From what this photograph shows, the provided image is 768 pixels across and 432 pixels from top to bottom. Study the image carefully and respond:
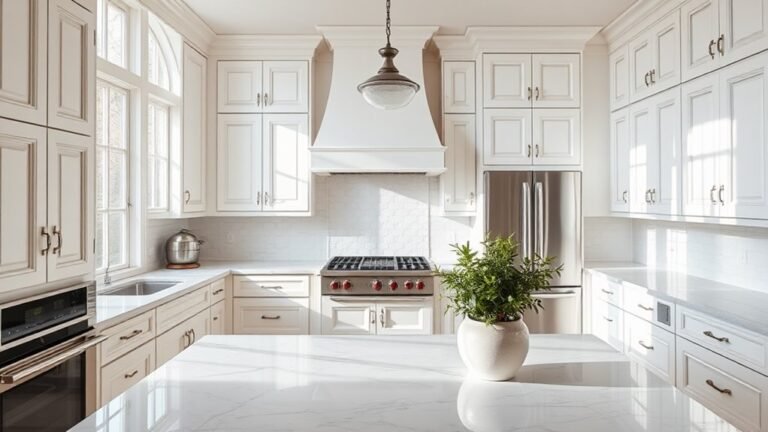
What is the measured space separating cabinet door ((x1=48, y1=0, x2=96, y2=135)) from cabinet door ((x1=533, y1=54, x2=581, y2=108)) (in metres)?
3.10

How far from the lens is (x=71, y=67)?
201 cm

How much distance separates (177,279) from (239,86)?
168 cm

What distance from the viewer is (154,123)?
144 inches

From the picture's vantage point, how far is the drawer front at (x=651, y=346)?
278 cm

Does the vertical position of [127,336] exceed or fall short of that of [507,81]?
it falls short

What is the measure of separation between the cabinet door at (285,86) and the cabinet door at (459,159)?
118 centimetres

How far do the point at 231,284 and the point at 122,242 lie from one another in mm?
A: 822

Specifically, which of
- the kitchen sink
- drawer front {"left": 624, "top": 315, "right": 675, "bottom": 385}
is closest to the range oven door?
the kitchen sink

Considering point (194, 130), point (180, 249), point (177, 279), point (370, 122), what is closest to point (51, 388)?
point (177, 279)

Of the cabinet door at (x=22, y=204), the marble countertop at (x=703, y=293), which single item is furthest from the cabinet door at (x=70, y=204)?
the marble countertop at (x=703, y=293)

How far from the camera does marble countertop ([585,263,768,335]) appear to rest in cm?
226

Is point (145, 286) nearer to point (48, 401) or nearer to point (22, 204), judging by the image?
point (48, 401)

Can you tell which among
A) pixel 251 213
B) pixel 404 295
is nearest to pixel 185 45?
pixel 251 213

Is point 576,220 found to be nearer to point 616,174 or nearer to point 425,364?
point 616,174
